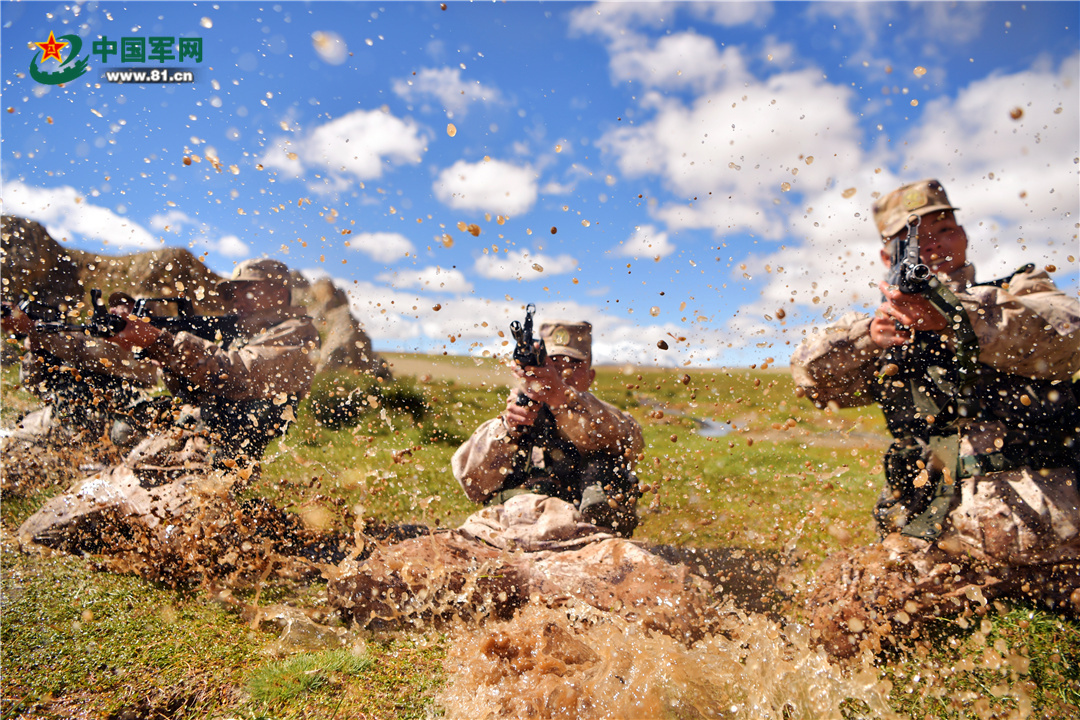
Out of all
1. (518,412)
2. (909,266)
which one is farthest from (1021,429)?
(518,412)

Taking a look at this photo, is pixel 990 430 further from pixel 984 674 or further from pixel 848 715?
pixel 848 715

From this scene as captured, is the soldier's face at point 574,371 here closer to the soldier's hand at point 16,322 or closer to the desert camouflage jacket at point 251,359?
the desert camouflage jacket at point 251,359

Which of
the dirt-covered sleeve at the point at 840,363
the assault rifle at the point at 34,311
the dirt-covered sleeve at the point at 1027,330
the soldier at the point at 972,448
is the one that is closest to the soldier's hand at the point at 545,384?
the dirt-covered sleeve at the point at 840,363

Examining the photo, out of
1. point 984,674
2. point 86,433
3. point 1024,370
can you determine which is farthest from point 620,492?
point 86,433

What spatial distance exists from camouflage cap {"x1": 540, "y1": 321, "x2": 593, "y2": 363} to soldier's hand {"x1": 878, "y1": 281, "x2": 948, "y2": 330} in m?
2.23

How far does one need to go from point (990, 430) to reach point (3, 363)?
1581cm

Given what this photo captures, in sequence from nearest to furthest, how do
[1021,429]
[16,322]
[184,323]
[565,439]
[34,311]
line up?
[1021,429]
[565,439]
[184,323]
[16,322]
[34,311]

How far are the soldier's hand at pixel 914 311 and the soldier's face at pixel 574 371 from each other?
225 cm

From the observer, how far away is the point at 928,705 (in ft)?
8.96

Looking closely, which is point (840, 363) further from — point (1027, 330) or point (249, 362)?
point (249, 362)

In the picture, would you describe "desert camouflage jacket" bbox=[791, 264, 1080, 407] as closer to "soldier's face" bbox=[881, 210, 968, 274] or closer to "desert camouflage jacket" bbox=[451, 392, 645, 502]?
"soldier's face" bbox=[881, 210, 968, 274]

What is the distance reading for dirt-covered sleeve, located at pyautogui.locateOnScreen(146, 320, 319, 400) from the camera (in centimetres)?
532

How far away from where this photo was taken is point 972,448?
11.3 ft

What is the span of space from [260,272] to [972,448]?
7.01 m
